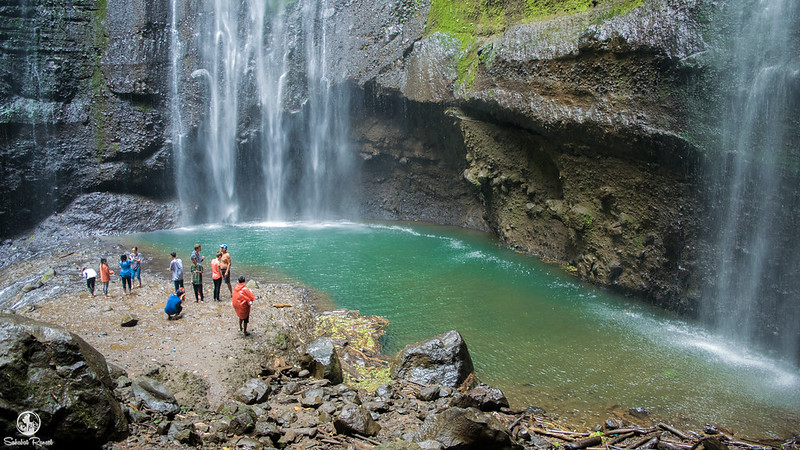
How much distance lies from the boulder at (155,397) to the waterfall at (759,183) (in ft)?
42.4

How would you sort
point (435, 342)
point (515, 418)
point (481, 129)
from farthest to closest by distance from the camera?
point (481, 129) < point (435, 342) < point (515, 418)

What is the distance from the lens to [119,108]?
24516mm

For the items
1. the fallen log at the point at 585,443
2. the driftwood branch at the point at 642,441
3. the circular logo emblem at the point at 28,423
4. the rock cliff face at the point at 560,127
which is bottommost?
the driftwood branch at the point at 642,441

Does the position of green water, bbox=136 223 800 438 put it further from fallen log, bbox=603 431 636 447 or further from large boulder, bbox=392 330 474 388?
large boulder, bbox=392 330 474 388

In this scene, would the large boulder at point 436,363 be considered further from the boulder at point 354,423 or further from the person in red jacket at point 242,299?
the person in red jacket at point 242,299

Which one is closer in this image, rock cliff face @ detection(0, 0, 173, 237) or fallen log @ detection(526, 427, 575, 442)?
fallen log @ detection(526, 427, 575, 442)

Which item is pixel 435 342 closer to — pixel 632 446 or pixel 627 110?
pixel 632 446

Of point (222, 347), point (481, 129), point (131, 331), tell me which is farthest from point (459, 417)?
point (481, 129)

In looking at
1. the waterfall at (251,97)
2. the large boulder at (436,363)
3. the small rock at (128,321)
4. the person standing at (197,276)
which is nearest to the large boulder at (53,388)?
the large boulder at (436,363)

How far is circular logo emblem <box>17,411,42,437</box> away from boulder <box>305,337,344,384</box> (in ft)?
15.9

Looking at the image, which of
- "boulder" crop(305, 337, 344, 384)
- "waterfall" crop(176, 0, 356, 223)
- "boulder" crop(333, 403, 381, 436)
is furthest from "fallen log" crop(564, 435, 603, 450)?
"waterfall" crop(176, 0, 356, 223)

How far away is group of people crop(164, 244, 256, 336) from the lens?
10.2 metres

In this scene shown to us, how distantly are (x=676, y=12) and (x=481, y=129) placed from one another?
911 centimetres

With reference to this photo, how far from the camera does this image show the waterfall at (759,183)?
1118 centimetres
